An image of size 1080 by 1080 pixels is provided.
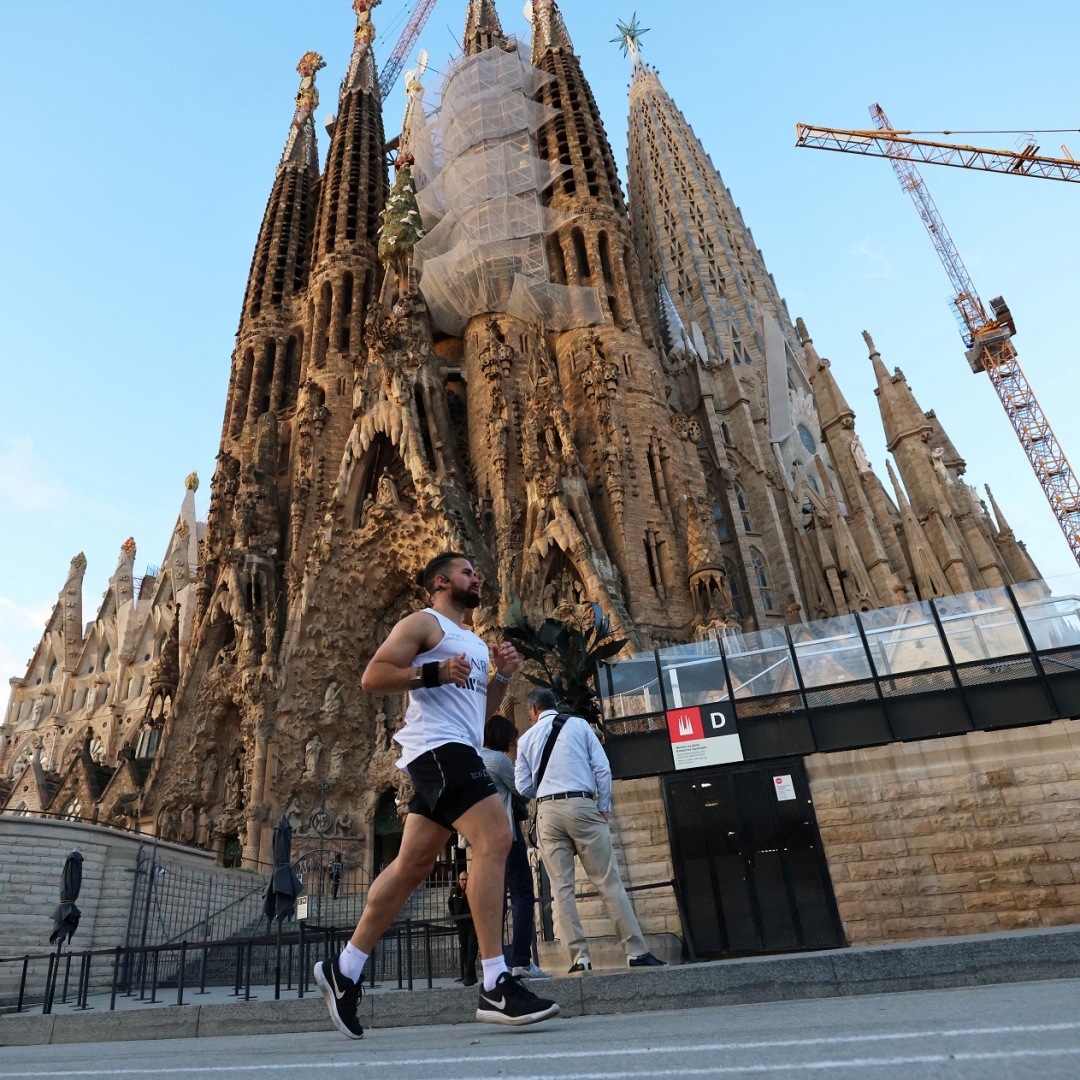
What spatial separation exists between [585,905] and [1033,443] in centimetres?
5371

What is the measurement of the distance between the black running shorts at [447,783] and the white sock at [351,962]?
51 cm

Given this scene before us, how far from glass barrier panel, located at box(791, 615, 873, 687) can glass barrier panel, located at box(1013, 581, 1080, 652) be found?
5.12 feet

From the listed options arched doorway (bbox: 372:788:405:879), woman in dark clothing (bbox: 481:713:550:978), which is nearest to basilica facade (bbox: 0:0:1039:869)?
arched doorway (bbox: 372:788:405:879)

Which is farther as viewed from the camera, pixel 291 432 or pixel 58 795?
pixel 291 432

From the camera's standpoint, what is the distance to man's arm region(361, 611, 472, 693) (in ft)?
8.80

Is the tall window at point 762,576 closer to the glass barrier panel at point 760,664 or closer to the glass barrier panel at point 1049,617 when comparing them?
the glass barrier panel at point 760,664

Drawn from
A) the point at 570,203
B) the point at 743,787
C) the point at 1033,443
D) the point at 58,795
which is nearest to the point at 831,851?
the point at 743,787

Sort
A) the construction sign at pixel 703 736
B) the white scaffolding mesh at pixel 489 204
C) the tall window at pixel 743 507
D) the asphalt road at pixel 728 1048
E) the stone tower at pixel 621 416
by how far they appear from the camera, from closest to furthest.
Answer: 1. the asphalt road at pixel 728 1048
2. the construction sign at pixel 703 736
3. the stone tower at pixel 621 416
4. the tall window at pixel 743 507
5. the white scaffolding mesh at pixel 489 204

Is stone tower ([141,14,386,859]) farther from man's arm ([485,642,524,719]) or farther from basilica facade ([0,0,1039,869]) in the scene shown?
man's arm ([485,642,524,719])

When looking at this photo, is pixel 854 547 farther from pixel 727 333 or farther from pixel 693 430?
pixel 727 333

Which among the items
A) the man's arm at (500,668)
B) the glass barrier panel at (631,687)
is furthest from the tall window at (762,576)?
the man's arm at (500,668)

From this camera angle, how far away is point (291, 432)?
33.2 m

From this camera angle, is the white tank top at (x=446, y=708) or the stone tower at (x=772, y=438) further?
the stone tower at (x=772, y=438)

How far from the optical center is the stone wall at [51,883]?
13.7 meters
